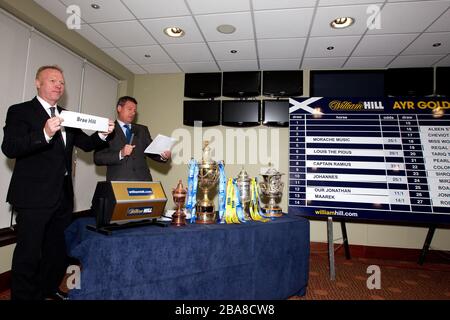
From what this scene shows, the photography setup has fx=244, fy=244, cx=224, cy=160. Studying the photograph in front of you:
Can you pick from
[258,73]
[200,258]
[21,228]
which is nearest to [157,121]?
[258,73]

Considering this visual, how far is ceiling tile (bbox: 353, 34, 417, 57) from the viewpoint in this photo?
2.76 metres

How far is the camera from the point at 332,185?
2492 mm

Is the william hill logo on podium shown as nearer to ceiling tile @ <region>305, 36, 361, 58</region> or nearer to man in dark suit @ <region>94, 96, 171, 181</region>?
man in dark suit @ <region>94, 96, 171, 181</region>

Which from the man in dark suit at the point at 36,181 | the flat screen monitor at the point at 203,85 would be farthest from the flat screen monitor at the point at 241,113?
the man in dark suit at the point at 36,181

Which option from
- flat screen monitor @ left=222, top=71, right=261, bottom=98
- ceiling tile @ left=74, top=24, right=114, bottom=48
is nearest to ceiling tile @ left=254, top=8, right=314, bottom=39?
flat screen monitor @ left=222, top=71, right=261, bottom=98

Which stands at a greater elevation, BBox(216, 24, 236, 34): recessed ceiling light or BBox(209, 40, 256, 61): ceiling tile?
BBox(209, 40, 256, 61): ceiling tile

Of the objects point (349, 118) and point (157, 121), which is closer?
point (349, 118)

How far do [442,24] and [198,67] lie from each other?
2902 mm

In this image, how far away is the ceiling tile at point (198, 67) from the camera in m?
3.58

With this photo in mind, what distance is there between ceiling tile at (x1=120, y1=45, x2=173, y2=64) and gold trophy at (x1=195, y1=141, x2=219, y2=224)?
7.25 ft

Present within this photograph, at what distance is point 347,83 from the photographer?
3566 millimetres

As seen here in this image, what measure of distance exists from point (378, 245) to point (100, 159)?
3.68 meters

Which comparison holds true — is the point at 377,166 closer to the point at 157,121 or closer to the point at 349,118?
the point at 349,118

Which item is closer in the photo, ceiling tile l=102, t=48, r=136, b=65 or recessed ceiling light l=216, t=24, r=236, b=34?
recessed ceiling light l=216, t=24, r=236, b=34
